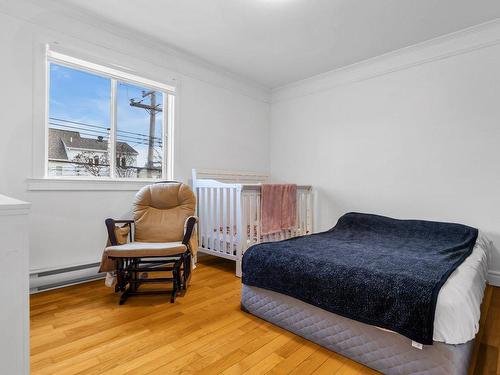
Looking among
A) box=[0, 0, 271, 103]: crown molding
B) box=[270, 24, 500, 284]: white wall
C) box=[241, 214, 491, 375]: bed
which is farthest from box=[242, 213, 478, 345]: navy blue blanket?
box=[0, 0, 271, 103]: crown molding

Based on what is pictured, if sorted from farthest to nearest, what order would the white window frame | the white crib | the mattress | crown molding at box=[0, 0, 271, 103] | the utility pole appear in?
1. the utility pole
2. the white crib
3. the white window frame
4. crown molding at box=[0, 0, 271, 103]
5. the mattress

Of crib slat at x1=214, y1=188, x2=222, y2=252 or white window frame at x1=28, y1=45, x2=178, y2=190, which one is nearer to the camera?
white window frame at x1=28, y1=45, x2=178, y2=190

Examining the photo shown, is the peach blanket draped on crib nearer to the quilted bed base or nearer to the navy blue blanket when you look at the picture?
the navy blue blanket

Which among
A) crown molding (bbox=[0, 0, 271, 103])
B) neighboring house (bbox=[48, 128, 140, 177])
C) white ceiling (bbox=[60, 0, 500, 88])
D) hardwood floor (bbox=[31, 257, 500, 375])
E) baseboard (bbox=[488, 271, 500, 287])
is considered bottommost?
hardwood floor (bbox=[31, 257, 500, 375])

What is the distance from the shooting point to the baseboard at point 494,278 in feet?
8.40

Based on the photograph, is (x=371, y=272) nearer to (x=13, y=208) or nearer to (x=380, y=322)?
(x=380, y=322)

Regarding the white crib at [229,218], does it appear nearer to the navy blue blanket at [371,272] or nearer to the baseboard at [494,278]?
the navy blue blanket at [371,272]

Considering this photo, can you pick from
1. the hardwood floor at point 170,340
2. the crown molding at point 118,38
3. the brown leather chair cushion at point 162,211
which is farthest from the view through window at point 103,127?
the hardwood floor at point 170,340

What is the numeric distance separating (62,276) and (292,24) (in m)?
3.03

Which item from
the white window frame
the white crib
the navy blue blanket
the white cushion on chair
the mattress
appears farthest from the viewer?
the white crib

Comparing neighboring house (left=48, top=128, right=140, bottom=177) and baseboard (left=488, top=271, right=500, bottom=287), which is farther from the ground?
neighboring house (left=48, top=128, right=140, bottom=177)

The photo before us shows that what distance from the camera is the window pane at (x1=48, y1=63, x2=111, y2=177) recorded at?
2529 mm

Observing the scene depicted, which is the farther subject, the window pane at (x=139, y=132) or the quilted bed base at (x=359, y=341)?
the window pane at (x=139, y=132)

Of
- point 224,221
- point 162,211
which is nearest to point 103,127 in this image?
point 162,211
